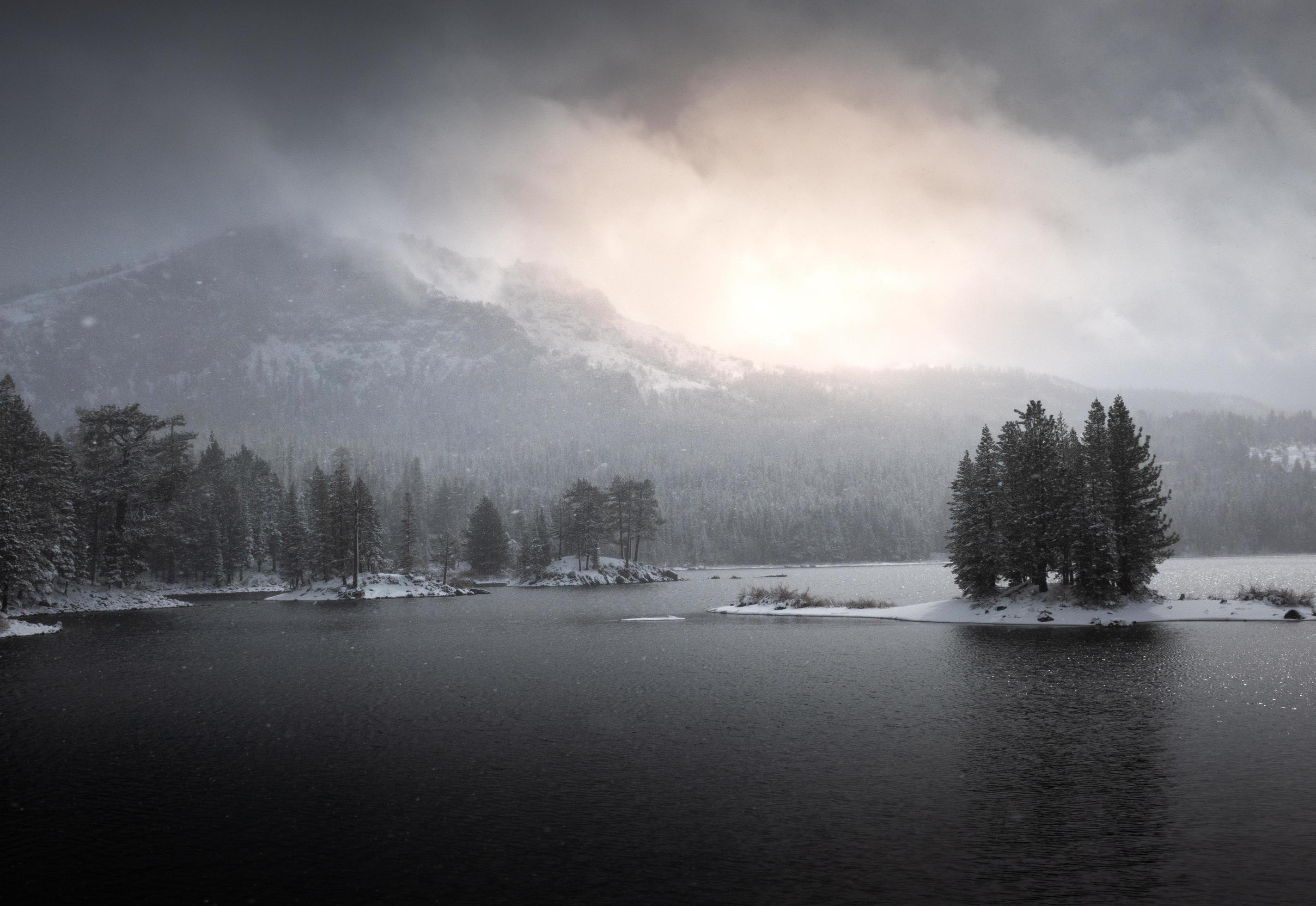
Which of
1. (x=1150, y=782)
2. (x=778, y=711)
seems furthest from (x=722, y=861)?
(x=778, y=711)

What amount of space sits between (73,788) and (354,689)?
16.1 m

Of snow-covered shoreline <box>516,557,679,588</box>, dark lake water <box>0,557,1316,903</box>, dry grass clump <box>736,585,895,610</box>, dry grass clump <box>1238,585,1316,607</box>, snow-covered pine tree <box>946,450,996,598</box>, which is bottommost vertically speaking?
snow-covered shoreline <box>516,557,679,588</box>

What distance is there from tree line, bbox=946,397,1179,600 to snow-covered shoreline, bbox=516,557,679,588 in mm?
79680

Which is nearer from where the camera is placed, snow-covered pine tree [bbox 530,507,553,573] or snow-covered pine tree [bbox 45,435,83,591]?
snow-covered pine tree [bbox 45,435,83,591]

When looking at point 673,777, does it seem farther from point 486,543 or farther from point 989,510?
point 486,543

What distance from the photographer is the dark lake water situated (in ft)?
49.4

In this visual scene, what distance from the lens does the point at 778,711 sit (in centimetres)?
3075

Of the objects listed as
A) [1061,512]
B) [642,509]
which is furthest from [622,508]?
[1061,512]

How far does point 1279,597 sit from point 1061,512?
707 inches

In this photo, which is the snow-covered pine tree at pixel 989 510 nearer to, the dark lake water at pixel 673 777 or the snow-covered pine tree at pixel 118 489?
the dark lake water at pixel 673 777

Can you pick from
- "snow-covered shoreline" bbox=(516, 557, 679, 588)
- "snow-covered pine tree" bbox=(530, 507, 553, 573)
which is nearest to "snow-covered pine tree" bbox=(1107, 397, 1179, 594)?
"snow-covered shoreline" bbox=(516, 557, 679, 588)

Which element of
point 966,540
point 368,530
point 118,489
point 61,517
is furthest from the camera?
point 368,530

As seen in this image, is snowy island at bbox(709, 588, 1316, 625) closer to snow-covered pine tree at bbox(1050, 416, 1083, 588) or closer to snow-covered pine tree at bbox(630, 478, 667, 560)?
snow-covered pine tree at bbox(1050, 416, 1083, 588)

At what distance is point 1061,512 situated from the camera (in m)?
64.4
